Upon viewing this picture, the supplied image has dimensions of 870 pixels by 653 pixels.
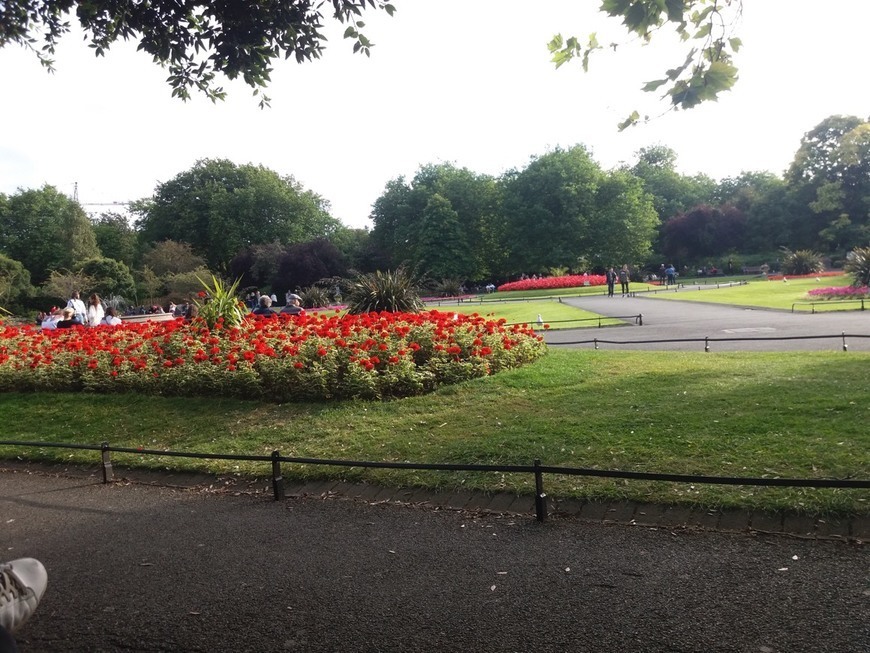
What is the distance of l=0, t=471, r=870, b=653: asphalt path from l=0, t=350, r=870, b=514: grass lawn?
0.74 meters

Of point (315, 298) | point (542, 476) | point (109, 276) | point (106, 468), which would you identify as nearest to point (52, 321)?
point (106, 468)

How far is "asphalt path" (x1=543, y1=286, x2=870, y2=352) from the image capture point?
12.4 metres

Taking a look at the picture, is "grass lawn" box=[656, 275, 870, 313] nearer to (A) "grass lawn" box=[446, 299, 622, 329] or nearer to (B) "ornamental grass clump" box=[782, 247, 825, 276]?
(A) "grass lawn" box=[446, 299, 622, 329]

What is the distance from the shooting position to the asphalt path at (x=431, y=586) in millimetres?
2979

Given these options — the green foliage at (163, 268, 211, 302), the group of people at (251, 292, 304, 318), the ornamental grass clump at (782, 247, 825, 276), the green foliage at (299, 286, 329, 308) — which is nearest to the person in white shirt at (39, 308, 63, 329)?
the group of people at (251, 292, 304, 318)

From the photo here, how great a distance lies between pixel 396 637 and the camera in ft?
9.94

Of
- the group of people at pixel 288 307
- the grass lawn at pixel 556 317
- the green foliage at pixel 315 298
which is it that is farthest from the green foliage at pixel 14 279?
the group of people at pixel 288 307

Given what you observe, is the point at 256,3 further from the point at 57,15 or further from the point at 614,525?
the point at 614,525

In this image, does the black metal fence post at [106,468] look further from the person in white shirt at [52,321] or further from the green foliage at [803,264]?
the green foliage at [803,264]

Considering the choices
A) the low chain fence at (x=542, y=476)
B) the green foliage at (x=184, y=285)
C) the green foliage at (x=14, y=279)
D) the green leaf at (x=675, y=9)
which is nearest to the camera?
the low chain fence at (x=542, y=476)

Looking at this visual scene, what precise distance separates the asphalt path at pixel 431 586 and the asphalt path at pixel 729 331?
8496mm

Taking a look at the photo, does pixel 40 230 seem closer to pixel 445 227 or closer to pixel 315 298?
pixel 445 227

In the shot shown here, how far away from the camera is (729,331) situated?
52.0 ft

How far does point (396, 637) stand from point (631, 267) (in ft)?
205
